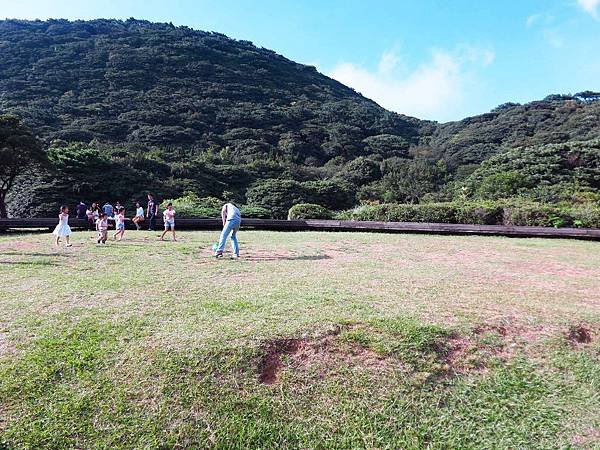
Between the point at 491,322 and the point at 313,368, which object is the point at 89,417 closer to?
the point at 313,368

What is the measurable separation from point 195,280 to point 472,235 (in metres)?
11.0

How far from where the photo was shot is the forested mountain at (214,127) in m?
A: 30.3

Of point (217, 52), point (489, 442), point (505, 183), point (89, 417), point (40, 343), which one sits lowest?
point (489, 442)

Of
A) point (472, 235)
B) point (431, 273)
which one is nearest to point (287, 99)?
point (472, 235)

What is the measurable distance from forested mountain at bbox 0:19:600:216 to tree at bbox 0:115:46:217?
1611 mm

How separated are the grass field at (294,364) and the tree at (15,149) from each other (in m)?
17.2

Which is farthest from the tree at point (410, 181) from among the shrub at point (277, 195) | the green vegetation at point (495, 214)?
the green vegetation at point (495, 214)

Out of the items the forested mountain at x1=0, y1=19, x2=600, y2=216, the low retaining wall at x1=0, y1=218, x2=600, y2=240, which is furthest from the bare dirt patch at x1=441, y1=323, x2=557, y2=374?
the forested mountain at x1=0, y1=19, x2=600, y2=216

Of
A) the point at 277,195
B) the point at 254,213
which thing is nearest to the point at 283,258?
the point at 254,213

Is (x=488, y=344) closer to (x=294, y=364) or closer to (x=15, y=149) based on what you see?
(x=294, y=364)

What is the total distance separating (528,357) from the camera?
158 inches

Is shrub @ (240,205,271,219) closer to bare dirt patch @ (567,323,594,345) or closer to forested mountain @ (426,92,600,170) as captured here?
bare dirt patch @ (567,323,594,345)

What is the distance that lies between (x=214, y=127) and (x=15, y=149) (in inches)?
1293

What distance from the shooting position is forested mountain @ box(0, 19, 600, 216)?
99.6 ft
